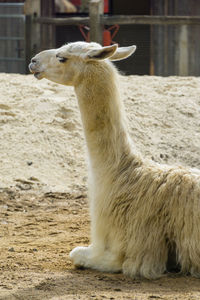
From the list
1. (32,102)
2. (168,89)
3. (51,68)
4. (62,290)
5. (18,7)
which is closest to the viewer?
(62,290)

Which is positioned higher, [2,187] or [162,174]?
[162,174]

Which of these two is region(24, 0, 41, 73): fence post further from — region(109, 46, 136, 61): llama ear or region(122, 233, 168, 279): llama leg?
region(122, 233, 168, 279): llama leg

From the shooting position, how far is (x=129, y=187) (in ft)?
17.7

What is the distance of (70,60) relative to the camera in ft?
18.3

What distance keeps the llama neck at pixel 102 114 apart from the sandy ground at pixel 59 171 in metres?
0.96

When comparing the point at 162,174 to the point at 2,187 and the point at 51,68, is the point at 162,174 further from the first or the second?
the point at 2,187

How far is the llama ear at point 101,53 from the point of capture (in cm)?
518

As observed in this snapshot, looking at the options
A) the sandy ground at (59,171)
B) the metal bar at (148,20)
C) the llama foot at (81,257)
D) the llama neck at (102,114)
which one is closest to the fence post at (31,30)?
the metal bar at (148,20)

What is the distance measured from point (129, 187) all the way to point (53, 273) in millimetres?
890

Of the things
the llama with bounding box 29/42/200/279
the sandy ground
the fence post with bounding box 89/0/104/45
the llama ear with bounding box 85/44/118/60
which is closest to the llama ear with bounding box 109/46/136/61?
the llama with bounding box 29/42/200/279

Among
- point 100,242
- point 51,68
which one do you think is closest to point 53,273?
point 100,242

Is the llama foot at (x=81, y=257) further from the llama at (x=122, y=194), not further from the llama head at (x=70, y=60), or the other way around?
the llama head at (x=70, y=60)

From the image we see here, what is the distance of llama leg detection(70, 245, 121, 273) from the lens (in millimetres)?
5301

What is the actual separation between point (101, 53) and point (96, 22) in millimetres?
6743
